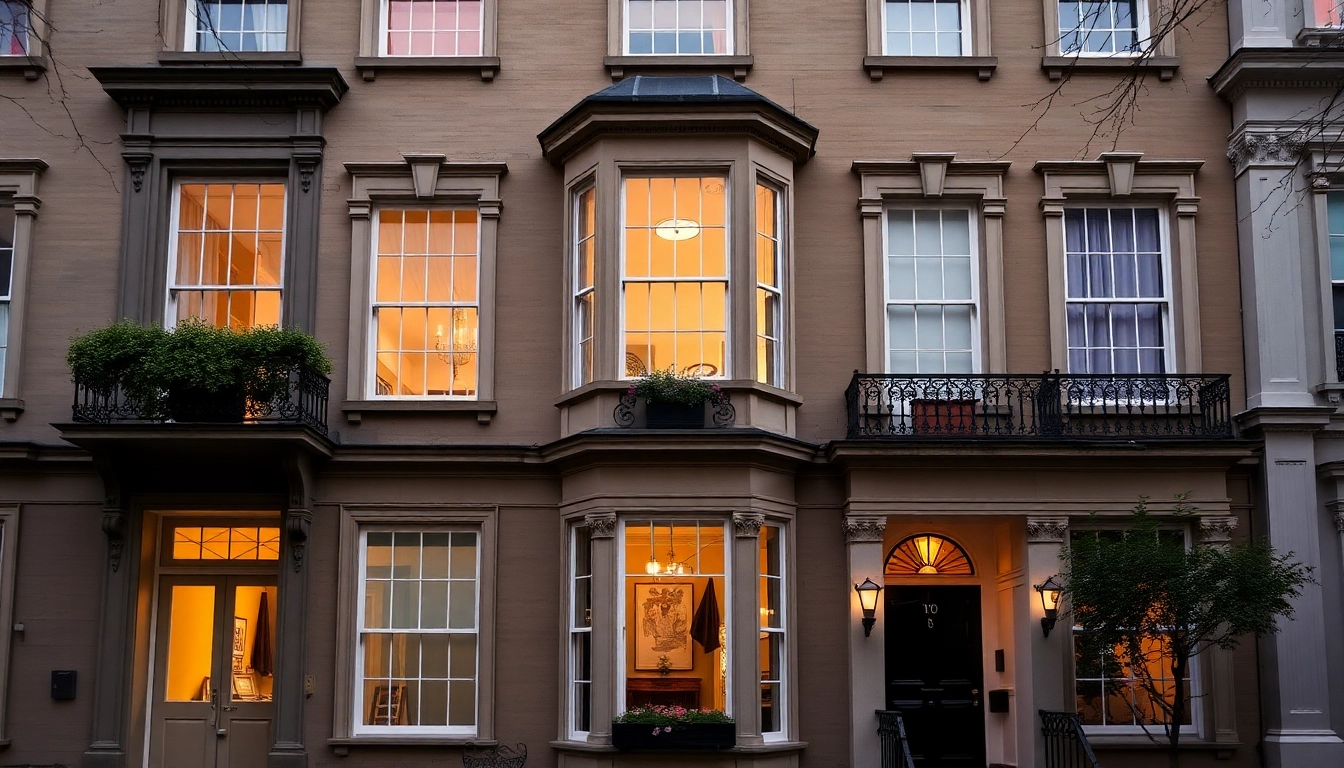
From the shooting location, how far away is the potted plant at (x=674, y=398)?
13.0 m

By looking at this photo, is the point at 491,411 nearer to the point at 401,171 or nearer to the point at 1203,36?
the point at 401,171

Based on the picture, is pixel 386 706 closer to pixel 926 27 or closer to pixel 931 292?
pixel 931 292

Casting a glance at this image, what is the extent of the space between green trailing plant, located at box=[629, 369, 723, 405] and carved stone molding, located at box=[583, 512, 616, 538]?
4.07 feet

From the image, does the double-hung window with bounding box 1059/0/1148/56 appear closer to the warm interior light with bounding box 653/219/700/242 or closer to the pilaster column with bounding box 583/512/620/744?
the warm interior light with bounding box 653/219/700/242

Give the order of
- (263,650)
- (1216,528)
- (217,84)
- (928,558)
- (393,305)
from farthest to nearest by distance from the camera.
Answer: (928,558), (393,305), (217,84), (263,650), (1216,528)

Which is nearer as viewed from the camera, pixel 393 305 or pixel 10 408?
pixel 10 408

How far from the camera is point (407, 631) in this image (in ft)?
44.9

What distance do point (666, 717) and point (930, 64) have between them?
25.3 feet

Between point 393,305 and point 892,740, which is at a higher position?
point 393,305

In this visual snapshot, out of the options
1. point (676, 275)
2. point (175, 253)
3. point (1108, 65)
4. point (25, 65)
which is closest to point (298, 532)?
point (175, 253)

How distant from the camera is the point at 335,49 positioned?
14711 millimetres

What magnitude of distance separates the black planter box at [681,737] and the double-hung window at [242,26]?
8.67 metres

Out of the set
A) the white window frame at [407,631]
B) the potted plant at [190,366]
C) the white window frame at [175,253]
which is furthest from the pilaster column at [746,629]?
the white window frame at [175,253]

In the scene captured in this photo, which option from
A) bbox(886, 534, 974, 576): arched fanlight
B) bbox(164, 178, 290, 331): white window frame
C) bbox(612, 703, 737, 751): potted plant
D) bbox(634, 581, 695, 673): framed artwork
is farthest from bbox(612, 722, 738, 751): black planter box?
bbox(164, 178, 290, 331): white window frame
